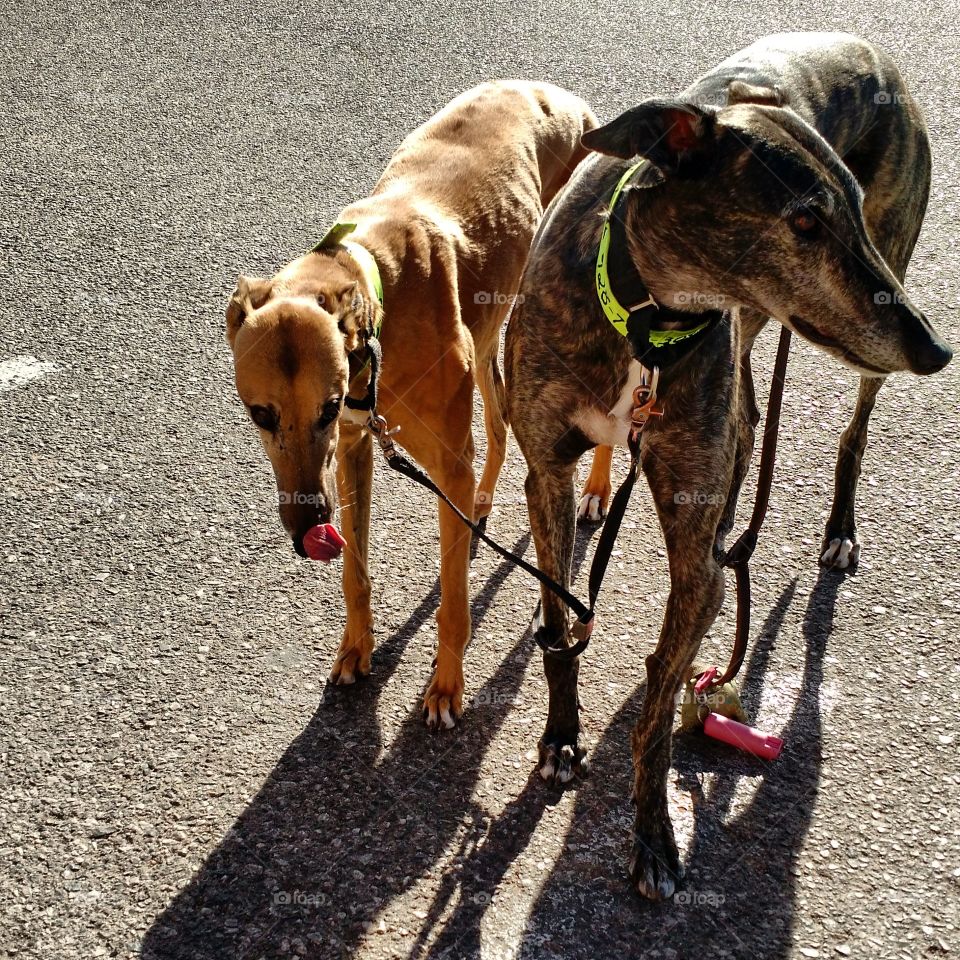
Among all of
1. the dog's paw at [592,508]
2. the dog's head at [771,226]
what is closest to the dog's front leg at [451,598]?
the dog's paw at [592,508]

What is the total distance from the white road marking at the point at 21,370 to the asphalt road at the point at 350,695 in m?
0.02

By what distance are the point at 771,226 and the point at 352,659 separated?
2.19 m

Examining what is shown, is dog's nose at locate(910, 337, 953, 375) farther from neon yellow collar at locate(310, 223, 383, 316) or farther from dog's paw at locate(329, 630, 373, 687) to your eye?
dog's paw at locate(329, 630, 373, 687)

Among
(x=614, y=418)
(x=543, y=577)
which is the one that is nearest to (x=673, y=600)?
(x=543, y=577)

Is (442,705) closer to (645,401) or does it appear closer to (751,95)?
(645,401)

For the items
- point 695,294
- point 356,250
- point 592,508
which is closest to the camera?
point 695,294

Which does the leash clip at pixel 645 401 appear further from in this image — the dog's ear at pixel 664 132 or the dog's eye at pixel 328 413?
the dog's eye at pixel 328 413

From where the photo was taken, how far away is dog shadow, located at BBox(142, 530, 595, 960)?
10.1 ft

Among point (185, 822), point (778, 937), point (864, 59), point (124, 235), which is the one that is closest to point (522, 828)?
point (778, 937)

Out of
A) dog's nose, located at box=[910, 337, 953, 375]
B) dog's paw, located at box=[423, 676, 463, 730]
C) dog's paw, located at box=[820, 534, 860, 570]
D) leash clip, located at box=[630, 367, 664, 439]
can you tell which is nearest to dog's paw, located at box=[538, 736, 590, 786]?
dog's paw, located at box=[423, 676, 463, 730]

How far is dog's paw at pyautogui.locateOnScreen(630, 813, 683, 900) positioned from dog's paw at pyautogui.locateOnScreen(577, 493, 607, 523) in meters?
1.76

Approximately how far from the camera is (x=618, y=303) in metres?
2.99

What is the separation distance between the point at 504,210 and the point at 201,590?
2003 mm

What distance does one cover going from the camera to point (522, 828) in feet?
11.3
